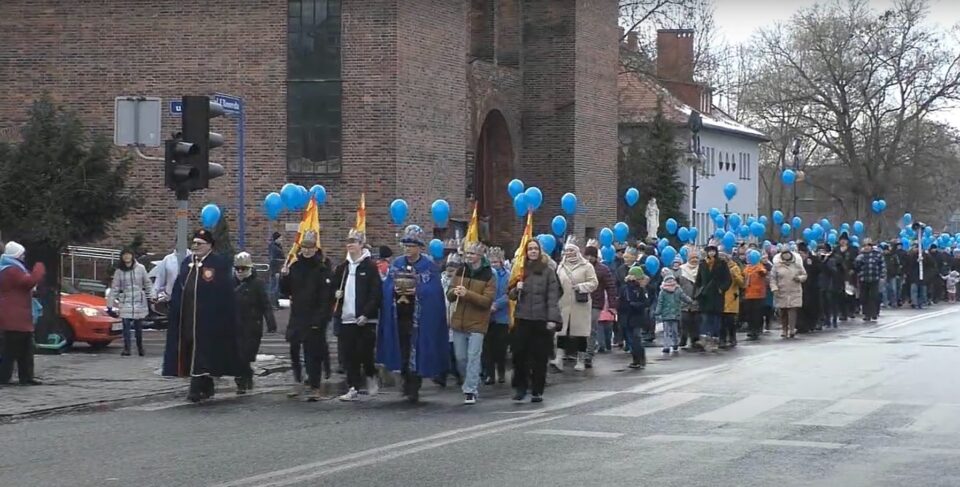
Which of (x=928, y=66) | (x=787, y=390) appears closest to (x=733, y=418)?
(x=787, y=390)

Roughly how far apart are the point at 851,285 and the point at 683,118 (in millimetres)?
33590

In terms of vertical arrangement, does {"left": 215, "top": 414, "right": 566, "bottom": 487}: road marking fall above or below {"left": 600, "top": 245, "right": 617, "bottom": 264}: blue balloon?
below

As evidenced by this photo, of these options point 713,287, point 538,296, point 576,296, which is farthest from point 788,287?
point 538,296

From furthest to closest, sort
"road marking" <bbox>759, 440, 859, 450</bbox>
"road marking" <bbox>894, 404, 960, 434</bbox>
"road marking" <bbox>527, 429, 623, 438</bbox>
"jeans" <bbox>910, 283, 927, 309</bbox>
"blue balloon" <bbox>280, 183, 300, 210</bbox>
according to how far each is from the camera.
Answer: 1. "jeans" <bbox>910, 283, 927, 309</bbox>
2. "blue balloon" <bbox>280, 183, 300, 210</bbox>
3. "road marking" <bbox>894, 404, 960, 434</bbox>
4. "road marking" <bbox>527, 429, 623, 438</bbox>
5. "road marking" <bbox>759, 440, 859, 450</bbox>

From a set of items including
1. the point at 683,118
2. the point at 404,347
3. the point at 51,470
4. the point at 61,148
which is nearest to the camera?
the point at 51,470

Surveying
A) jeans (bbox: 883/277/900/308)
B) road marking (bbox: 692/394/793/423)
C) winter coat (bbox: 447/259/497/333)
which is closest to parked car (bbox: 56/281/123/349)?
winter coat (bbox: 447/259/497/333)

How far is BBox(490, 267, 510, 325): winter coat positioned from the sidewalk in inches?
126

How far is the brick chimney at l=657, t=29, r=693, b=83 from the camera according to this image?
67062mm

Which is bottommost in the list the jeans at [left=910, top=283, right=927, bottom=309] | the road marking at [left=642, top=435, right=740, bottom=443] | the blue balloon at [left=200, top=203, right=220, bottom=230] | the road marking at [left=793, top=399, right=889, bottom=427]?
the road marking at [left=642, top=435, right=740, bottom=443]

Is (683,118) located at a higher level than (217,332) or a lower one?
higher

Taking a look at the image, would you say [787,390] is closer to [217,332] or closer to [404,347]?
[404,347]

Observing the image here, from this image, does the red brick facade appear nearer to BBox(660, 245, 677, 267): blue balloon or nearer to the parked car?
BBox(660, 245, 677, 267): blue balloon

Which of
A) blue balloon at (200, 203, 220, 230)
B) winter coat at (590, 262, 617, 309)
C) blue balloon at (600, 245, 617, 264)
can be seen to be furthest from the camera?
blue balloon at (200, 203, 220, 230)

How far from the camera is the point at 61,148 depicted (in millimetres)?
22734
